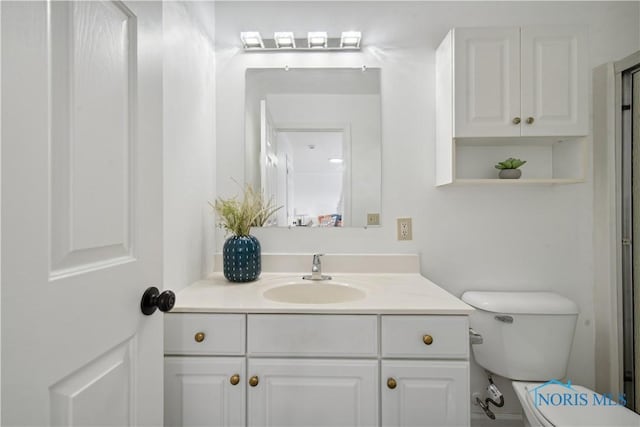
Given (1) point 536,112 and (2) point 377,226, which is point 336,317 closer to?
(2) point 377,226

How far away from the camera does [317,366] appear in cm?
111

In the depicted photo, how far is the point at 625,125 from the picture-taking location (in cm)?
154

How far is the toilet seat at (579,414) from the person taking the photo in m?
1.13

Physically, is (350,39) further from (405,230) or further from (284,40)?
(405,230)

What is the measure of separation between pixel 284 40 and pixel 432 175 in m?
1.08

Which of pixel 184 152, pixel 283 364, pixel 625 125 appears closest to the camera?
pixel 283 364

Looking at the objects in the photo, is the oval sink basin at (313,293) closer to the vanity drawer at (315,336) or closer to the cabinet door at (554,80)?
the vanity drawer at (315,336)

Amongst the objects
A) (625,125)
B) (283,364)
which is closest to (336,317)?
(283,364)

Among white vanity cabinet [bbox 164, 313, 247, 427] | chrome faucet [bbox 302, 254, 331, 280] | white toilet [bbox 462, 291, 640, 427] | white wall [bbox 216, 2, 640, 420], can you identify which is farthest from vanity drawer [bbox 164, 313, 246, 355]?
white toilet [bbox 462, 291, 640, 427]

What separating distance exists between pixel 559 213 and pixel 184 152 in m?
1.91

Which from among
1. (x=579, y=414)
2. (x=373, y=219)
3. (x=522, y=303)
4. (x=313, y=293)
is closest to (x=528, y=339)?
(x=522, y=303)

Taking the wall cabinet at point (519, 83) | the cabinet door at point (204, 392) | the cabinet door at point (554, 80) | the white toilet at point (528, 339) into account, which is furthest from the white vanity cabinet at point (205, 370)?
the cabinet door at point (554, 80)

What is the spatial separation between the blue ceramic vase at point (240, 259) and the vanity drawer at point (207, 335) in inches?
13.2

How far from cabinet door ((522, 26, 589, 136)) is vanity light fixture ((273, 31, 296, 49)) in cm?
111
